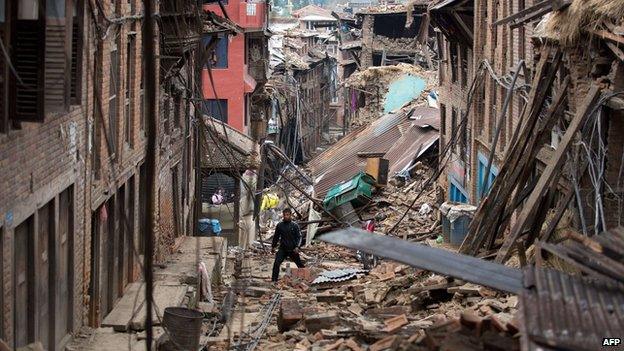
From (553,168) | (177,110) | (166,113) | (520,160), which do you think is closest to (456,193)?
(177,110)

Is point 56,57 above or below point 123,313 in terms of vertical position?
above

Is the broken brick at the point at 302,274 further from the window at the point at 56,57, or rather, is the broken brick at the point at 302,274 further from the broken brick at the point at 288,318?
the window at the point at 56,57

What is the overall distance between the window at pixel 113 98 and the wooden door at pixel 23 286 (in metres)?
5.08

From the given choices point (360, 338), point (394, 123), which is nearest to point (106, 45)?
point (360, 338)

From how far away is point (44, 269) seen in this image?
1259 centimetres

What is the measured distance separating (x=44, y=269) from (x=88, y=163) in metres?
2.72

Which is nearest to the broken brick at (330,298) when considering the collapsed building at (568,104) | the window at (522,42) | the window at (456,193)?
the collapsed building at (568,104)

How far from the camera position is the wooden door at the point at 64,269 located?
43.4ft

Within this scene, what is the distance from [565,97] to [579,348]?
29.3 ft

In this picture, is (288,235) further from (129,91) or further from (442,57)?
(442,57)

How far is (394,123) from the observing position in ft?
136

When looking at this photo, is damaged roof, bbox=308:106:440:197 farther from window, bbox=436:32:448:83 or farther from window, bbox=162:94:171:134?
window, bbox=162:94:171:134

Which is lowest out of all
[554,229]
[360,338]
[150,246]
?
[360,338]

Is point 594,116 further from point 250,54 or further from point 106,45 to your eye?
point 250,54
